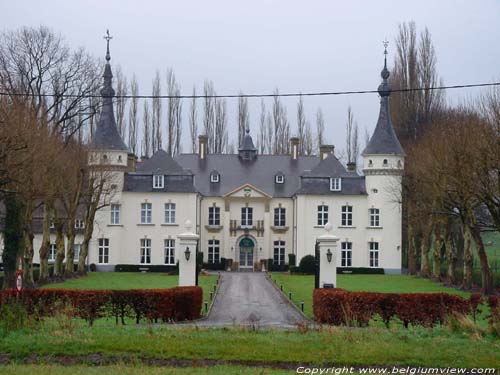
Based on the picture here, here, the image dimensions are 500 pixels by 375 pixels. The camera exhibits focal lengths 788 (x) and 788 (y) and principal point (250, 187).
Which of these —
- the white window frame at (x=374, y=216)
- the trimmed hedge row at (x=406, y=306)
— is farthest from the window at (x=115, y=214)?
the trimmed hedge row at (x=406, y=306)

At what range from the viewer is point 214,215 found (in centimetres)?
5738

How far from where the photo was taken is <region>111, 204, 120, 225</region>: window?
177 feet

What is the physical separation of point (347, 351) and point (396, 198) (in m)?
38.6

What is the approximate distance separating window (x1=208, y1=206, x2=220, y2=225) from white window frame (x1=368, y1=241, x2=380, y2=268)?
11174 millimetres

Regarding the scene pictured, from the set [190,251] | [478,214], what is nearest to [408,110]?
[478,214]

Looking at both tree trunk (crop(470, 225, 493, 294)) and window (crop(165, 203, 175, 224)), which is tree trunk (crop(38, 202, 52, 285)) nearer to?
window (crop(165, 203, 175, 224))

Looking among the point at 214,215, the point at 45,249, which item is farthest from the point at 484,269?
the point at 214,215

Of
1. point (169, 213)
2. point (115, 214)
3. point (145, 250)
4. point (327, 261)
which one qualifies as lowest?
point (327, 261)

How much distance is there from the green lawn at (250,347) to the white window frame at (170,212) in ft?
124

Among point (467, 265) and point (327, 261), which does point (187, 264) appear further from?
point (467, 265)

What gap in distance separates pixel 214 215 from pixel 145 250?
19.9ft

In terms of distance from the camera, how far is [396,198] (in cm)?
5206

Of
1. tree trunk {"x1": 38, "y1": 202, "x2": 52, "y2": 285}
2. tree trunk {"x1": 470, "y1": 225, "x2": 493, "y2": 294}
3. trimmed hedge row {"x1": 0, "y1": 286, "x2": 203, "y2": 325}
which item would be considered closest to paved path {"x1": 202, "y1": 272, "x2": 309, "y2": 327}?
trimmed hedge row {"x1": 0, "y1": 286, "x2": 203, "y2": 325}

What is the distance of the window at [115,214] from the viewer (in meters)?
54.0
